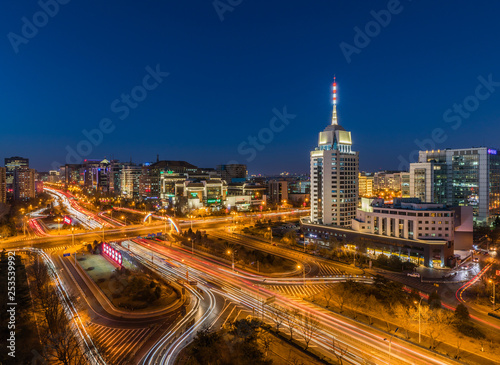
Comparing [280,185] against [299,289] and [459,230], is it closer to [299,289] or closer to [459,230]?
[459,230]

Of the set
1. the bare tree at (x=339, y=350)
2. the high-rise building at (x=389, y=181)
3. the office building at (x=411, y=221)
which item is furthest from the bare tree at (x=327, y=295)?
the high-rise building at (x=389, y=181)

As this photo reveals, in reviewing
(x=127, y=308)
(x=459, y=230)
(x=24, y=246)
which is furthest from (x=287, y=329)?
(x=24, y=246)

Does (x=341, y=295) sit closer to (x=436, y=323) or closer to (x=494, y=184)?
(x=436, y=323)

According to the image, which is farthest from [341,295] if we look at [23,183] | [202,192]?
[23,183]

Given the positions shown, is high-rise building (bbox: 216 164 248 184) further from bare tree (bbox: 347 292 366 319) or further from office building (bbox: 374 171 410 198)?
bare tree (bbox: 347 292 366 319)

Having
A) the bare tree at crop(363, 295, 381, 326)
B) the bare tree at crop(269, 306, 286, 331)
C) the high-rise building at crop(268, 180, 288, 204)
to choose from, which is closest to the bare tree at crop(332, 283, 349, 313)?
the bare tree at crop(363, 295, 381, 326)
